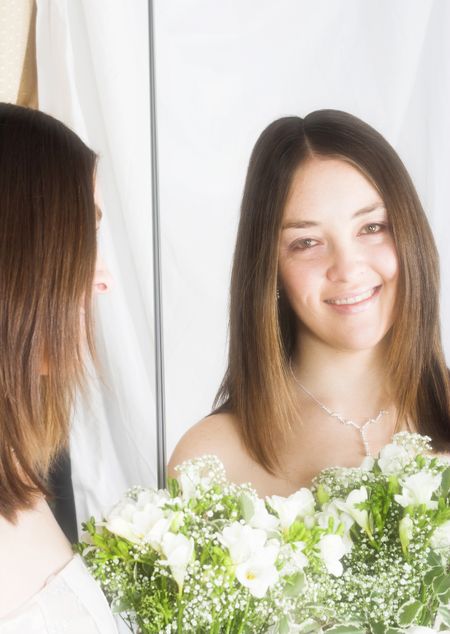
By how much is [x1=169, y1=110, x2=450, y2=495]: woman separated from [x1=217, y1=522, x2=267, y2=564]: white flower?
269 millimetres

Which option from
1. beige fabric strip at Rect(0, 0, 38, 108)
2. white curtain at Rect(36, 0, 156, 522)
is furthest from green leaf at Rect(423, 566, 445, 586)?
beige fabric strip at Rect(0, 0, 38, 108)

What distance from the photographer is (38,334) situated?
101 cm

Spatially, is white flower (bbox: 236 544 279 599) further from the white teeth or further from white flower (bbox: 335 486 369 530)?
the white teeth

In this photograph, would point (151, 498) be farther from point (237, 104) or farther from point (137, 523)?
point (237, 104)

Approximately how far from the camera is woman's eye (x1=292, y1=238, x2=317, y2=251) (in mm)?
1207

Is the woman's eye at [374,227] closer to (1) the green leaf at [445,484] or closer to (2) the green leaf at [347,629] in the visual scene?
(1) the green leaf at [445,484]

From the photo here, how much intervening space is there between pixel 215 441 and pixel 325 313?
0.81 ft

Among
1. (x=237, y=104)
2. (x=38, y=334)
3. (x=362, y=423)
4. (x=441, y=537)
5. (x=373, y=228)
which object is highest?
(x=237, y=104)

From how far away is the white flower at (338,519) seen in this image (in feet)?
3.45

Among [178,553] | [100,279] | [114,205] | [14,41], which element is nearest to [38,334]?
[100,279]

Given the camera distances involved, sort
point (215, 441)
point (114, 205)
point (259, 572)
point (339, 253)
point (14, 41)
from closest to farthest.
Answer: point (259, 572) → point (339, 253) → point (215, 441) → point (114, 205) → point (14, 41)

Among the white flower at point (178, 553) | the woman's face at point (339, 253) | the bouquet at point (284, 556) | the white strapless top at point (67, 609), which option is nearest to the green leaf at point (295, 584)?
the bouquet at point (284, 556)

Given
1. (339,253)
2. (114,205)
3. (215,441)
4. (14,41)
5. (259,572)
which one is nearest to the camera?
(259,572)

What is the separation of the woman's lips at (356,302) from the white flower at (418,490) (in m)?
0.26
